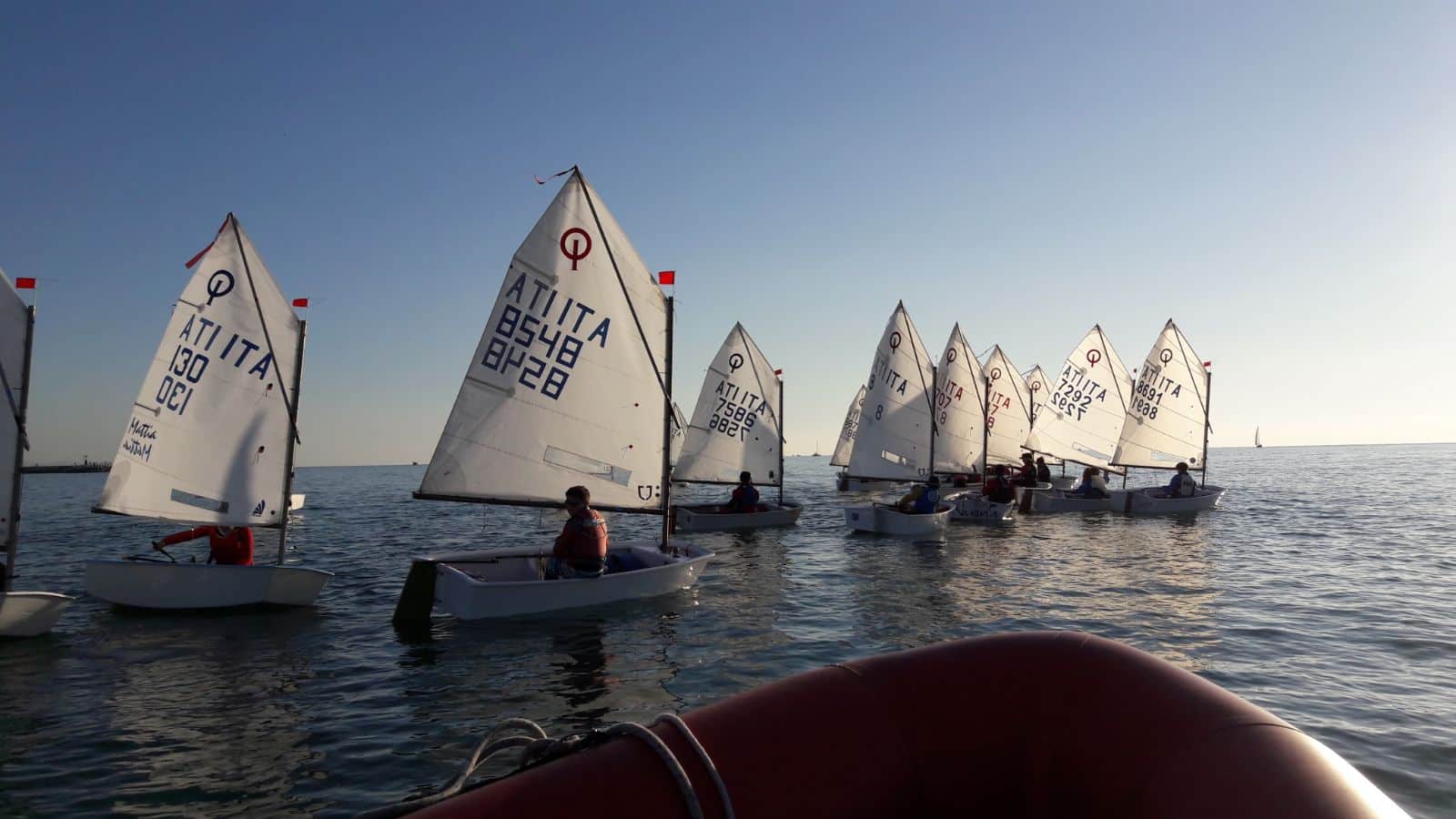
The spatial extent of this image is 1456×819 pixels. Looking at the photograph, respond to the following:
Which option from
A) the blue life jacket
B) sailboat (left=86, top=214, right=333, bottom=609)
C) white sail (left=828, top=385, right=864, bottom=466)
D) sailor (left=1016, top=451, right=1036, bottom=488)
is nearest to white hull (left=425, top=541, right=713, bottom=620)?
sailboat (left=86, top=214, right=333, bottom=609)

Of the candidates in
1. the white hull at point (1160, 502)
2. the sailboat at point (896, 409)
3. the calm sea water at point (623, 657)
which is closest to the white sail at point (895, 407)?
the sailboat at point (896, 409)

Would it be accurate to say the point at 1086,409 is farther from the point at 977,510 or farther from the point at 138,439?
the point at 138,439

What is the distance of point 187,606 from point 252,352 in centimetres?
511

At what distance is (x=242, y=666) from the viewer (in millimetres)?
11961

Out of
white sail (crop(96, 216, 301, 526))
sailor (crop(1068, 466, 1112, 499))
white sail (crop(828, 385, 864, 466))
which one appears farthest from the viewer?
white sail (crop(828, 385, 864, 466))

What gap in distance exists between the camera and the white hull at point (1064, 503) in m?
38.9

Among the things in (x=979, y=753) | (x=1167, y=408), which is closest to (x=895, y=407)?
(x=1167, y=408)

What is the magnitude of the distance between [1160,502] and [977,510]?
33.3ft

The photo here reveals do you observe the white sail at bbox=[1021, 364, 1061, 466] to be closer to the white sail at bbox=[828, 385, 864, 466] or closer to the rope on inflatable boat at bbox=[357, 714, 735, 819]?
the white sail at bbox=[828, 385, 864, 466]

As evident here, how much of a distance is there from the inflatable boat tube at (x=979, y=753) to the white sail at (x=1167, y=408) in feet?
144

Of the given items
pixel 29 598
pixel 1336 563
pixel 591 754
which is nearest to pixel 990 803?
pixel 591 754

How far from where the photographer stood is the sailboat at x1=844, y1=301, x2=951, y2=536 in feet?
119

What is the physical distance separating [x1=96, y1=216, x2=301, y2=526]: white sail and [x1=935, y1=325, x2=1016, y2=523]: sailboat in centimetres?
3125

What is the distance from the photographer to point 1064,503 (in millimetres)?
39062
